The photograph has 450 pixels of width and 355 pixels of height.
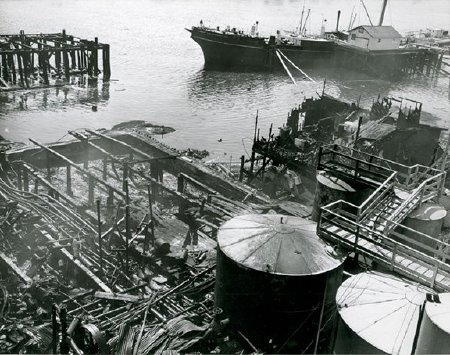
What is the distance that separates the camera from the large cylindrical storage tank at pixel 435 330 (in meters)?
10.6

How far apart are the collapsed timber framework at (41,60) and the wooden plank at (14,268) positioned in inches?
1750

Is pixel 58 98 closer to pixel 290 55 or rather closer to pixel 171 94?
pixel 171 94

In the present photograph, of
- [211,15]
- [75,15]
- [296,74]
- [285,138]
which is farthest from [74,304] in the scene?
[211,15]

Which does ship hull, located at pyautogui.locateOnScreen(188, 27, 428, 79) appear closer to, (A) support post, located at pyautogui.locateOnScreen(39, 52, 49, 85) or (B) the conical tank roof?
(A) support post, located at pyautogui.locateOnScreen(39, 52, 49, 85)

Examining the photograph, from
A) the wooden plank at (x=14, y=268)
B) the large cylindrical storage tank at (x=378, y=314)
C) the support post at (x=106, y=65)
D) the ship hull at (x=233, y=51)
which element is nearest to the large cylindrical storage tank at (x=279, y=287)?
the large cylindrical storage tank at (x=378, y=314)

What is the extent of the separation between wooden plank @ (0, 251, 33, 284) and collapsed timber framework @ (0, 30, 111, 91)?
4444 centimetres

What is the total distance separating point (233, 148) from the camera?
5053cm

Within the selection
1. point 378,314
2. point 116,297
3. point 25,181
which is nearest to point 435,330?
point 378,314

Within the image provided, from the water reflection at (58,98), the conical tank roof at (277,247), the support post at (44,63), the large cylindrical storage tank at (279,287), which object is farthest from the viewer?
the support post at (44,63)

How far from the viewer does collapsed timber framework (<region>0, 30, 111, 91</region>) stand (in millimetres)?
61875

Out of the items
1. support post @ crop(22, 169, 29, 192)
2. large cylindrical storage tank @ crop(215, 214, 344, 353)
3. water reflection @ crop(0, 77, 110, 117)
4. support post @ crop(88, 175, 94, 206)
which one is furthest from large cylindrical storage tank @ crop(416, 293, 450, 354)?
water reflection @ crop(0, 77, 110, 117)

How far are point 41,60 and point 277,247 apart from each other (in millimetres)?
58010

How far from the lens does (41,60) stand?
2537 inches

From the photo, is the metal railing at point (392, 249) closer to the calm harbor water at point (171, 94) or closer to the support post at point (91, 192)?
the support post at point (91, 192)
